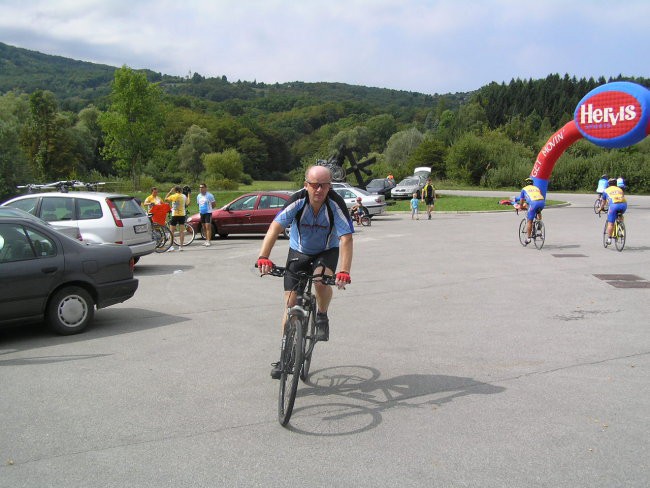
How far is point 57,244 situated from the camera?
25.7 ft

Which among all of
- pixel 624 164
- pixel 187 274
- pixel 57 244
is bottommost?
pixel 187 274

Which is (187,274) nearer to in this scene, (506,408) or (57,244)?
(57,244)

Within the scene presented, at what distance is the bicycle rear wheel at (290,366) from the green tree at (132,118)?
206ft

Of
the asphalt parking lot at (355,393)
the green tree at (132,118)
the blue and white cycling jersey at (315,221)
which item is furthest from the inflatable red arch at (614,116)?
the green tree at (132,118)

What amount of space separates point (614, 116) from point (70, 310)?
27114 mm

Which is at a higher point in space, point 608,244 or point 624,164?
point 624,164

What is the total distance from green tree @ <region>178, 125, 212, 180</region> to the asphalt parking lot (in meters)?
91.6

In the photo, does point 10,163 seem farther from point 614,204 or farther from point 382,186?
point 614,204

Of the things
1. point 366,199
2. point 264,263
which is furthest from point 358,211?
point 264,263

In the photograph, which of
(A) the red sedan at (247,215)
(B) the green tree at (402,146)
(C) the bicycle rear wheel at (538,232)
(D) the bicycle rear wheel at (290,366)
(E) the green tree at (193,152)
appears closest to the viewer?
(D) the bicycle rear wheel at (290,366)

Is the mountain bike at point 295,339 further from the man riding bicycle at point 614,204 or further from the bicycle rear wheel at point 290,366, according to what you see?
the man riding bicycle at point 614,204

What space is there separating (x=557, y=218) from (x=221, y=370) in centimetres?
2307

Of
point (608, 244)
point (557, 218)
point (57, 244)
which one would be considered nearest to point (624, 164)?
point (557, 218)

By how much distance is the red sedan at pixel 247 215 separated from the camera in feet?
68.2
